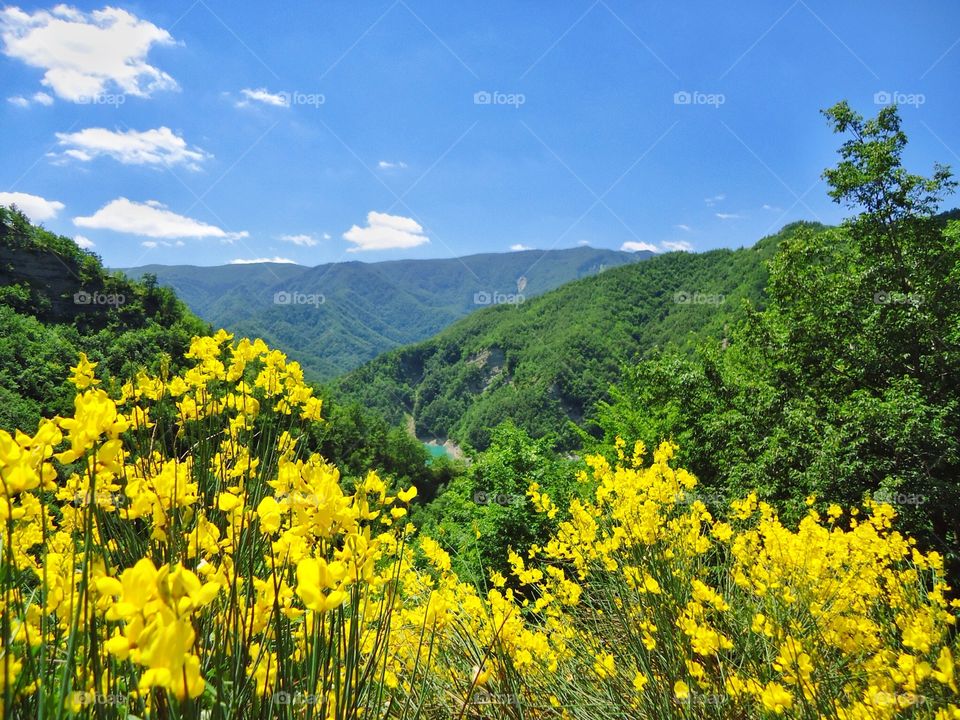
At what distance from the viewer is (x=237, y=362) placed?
171cm

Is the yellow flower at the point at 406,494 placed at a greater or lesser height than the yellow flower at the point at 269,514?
lesser

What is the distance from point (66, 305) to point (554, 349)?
4386cm

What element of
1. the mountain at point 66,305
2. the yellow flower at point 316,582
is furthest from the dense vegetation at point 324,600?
the mountain at point 66,305

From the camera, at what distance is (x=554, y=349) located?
5581 cm

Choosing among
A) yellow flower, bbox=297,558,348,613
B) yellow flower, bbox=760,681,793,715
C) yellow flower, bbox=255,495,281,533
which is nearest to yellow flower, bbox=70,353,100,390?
yellow flower, bbox=255,495,281,533

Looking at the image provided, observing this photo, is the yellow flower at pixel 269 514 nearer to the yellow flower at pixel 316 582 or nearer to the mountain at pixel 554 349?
the yellow flower at pixel 316 582

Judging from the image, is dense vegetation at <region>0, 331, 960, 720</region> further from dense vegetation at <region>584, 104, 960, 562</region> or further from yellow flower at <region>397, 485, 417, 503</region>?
dense vegetation at <region>584, 104, 960, 562</region>

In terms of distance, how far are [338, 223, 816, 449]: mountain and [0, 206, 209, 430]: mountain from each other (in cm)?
2114

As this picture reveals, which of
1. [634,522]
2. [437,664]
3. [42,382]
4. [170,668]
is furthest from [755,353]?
[42,382]

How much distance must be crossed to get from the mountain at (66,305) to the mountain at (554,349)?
21.1m

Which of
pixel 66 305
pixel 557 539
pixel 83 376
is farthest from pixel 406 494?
pixel 66 305

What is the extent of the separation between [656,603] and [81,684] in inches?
83.7

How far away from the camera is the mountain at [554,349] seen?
48.6m

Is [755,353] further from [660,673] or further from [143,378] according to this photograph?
[143,378]
